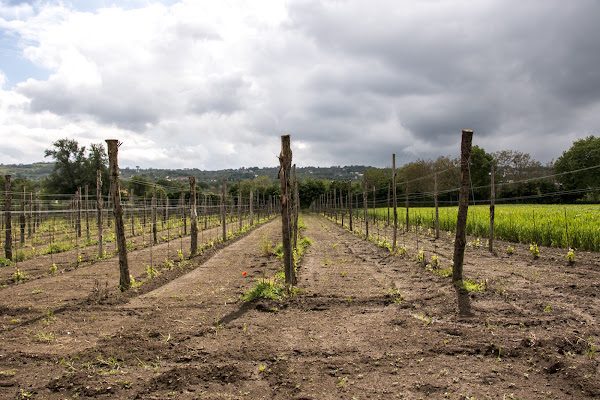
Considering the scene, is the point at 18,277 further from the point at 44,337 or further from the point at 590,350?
the point at 590,350

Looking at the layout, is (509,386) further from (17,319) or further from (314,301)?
(17,319)

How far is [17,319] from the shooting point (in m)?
5.99

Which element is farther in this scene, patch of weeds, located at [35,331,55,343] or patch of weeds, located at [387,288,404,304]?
patch of weeds, located at [387,288,404,304]

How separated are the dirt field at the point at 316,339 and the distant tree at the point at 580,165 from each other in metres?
39.5

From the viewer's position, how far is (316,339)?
4.88 meters

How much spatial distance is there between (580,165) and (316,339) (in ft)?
210

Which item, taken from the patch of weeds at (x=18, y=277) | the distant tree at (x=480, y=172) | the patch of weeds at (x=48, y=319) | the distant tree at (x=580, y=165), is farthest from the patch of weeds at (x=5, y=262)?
the distant tree at (x=480, y=172)

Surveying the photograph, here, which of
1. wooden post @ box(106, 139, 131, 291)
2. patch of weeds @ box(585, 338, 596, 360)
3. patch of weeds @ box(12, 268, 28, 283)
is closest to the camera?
patch of weeds @ box(585, 338, 596, 360)

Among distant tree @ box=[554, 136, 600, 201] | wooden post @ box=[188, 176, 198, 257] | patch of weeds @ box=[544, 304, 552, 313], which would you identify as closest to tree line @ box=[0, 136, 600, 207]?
distant tree @ box=[554, 136, 600, 201]

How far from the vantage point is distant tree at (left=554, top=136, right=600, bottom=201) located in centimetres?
4106

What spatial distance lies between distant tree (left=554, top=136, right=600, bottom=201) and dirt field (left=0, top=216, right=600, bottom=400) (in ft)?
130

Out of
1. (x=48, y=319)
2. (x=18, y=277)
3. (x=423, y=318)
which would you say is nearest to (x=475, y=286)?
(x=423, y=318)

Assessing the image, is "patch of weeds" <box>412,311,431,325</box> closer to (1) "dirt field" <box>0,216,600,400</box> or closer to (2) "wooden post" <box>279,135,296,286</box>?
(1) "dirt field" <box>0,216,600,400</box>

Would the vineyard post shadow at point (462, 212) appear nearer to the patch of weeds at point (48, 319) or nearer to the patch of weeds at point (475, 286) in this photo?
the patch of weeds at point (475, 286)
